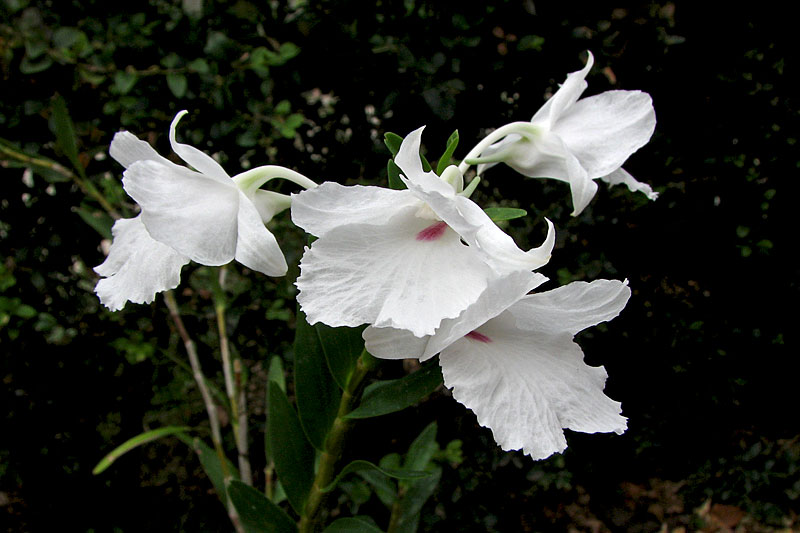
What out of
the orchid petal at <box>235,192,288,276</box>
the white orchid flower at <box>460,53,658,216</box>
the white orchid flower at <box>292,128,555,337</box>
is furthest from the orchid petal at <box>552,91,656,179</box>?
the orchid petal at <box>235,192,288,276</box>

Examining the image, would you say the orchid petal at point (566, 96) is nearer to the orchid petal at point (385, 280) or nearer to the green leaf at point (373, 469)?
the orchid petal at point (385, 280)

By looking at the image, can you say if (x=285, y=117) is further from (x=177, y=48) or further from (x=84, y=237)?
(x=84, y=237)

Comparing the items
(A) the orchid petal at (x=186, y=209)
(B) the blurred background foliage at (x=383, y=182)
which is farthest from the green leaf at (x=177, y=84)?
(A) the orchid petal at (x=186, y=209)

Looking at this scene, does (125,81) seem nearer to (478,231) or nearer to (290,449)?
(290,449)

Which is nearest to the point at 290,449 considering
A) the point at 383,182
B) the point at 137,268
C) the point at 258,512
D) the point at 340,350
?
the point at 258,512

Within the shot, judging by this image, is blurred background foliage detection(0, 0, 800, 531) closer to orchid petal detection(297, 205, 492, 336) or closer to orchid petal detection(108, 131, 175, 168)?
orchid petal detection(108, 131, 175, 168)
